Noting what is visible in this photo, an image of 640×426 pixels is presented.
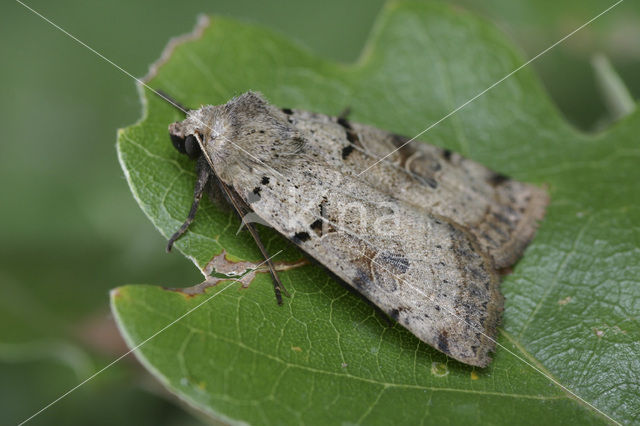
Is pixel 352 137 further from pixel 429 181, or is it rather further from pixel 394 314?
pixel 394 314

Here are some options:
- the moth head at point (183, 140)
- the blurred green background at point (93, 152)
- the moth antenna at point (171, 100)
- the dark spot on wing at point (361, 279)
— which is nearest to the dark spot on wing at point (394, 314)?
the dark spot on wing at point (361, 279)

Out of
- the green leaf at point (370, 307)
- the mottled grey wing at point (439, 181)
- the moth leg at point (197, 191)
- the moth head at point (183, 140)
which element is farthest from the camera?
the mottled grey wing at point (439, 181)

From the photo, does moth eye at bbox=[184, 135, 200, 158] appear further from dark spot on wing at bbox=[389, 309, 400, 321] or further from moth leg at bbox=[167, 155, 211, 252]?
A: dark spot on wing at bbox=[389, 309, 400, 321]

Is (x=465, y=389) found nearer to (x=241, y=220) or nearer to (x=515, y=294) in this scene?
(x=515, y=294)

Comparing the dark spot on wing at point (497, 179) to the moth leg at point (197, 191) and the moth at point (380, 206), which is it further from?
the moth leg at point (197, 191)

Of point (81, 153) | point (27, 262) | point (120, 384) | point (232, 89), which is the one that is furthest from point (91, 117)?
point (120, 384)
